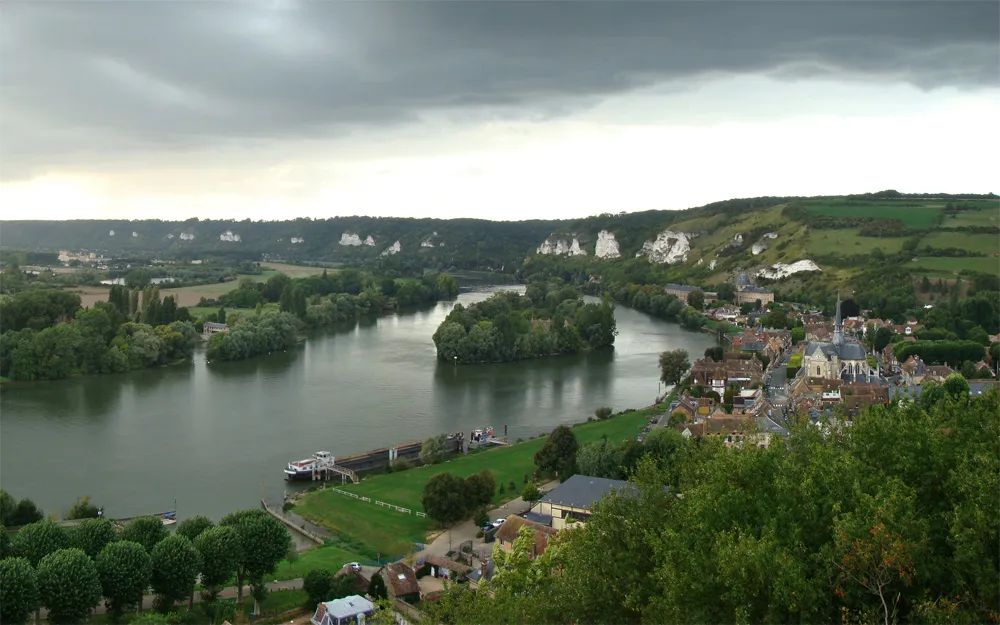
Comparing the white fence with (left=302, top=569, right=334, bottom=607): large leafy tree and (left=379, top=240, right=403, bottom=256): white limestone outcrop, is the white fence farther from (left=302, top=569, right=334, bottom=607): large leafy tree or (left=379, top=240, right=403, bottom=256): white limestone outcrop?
(left=379, top=240, right=403, bottom=256): white limestone outcrop

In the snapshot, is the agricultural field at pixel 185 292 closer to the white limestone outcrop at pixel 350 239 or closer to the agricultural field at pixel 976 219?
the agricultural field at pixel 976 219

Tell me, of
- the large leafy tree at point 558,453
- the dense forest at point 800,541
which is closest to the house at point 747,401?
the large leafy tree at point 558,453

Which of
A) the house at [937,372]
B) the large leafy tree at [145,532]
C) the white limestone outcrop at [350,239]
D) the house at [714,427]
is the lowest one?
the house at [937,372]

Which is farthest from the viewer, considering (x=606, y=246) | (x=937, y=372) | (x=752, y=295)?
(x=606, y=246)

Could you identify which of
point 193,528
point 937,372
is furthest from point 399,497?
point 937,372

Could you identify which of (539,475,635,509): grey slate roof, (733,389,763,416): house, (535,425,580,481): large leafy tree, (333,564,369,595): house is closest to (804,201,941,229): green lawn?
(733,389,763,416): house

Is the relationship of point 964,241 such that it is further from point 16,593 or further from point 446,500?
point 16,593

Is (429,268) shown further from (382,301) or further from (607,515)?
(607,515)
